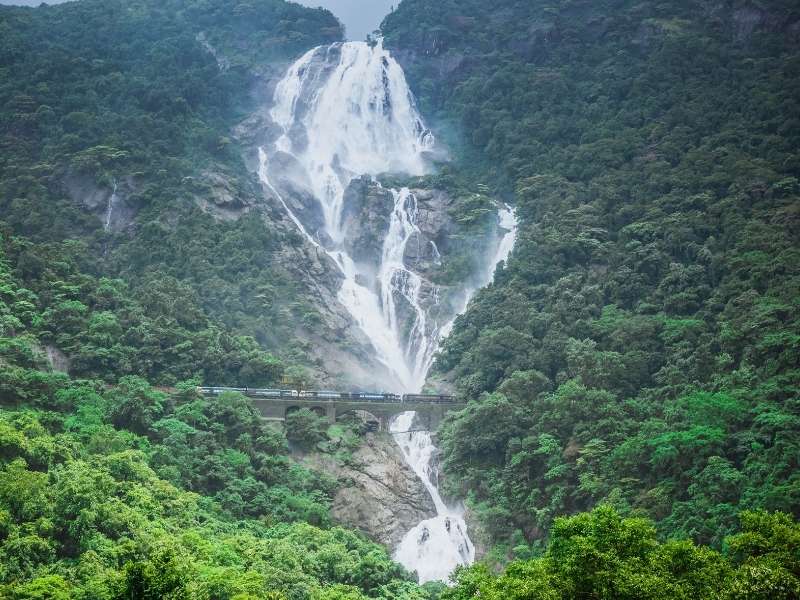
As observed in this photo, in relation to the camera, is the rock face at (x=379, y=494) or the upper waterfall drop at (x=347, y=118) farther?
the upper waterfall drop at (x=347, y=118)

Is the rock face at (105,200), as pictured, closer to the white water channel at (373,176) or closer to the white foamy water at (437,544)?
the white water channel at (373,176)

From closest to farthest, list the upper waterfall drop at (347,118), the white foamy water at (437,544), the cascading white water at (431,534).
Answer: the white foamy water at (437,544) < the cascading white water at (431,534) < the upper waterfall drop at (347,118)

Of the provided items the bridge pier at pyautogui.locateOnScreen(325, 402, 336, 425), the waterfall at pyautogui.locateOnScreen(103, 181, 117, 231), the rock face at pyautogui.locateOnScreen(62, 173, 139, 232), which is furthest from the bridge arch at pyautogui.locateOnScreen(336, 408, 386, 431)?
the waterfall at pyautogui.locateOnScreen(103, 181, 117, 231)

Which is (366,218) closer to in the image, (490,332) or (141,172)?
(141,172)

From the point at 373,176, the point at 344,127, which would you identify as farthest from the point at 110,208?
the point at 344,127

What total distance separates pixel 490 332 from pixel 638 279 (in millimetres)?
10119

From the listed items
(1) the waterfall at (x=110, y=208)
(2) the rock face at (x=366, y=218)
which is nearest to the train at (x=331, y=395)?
(1) the waterfall at (x=110, y=208)

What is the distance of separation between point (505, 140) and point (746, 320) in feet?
134

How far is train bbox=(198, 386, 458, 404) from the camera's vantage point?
159 ft

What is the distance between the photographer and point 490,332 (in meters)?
53.2

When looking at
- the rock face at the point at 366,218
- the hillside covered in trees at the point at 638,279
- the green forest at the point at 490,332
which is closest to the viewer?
the green forest at the point at 490,332

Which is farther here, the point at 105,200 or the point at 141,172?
the point at 141,172

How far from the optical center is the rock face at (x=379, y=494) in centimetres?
4344

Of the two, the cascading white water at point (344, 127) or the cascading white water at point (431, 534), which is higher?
the cascading white water at point (344, 127)
